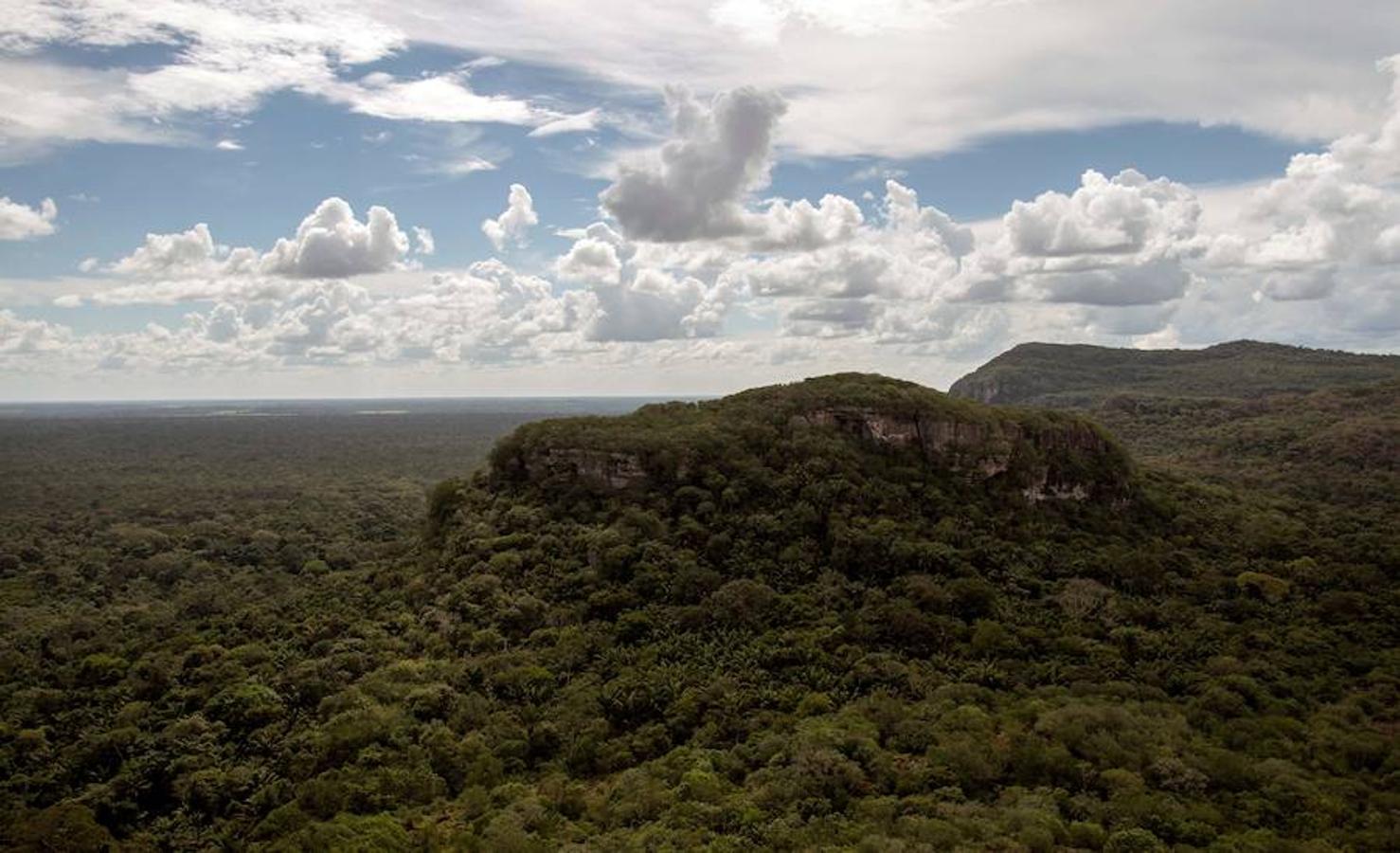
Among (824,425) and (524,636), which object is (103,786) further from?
(824,425)

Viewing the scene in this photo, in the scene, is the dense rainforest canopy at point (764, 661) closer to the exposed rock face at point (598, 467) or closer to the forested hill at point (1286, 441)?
the exposed rock face at point (598, 467)

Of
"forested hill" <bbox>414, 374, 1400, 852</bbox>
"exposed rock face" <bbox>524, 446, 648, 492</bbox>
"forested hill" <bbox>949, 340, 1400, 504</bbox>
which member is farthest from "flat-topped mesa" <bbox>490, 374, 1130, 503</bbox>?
"forested hill" <bbox>949, 340, 1400, 504</bbox>

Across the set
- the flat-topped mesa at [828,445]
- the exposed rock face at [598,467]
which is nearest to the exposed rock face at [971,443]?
the flat-topped mesa at [828,445]

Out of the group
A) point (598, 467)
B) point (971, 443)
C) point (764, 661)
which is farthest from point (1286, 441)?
point (764, 661)

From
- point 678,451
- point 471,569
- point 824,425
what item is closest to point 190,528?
point 471,569

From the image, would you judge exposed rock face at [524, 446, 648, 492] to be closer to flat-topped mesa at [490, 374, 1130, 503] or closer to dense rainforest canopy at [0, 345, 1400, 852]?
flat-topped mesa at [490, 374, 1130, 503]

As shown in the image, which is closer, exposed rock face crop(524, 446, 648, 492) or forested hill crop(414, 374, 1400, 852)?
forested hill crop(414, 374, 1400, 852)
